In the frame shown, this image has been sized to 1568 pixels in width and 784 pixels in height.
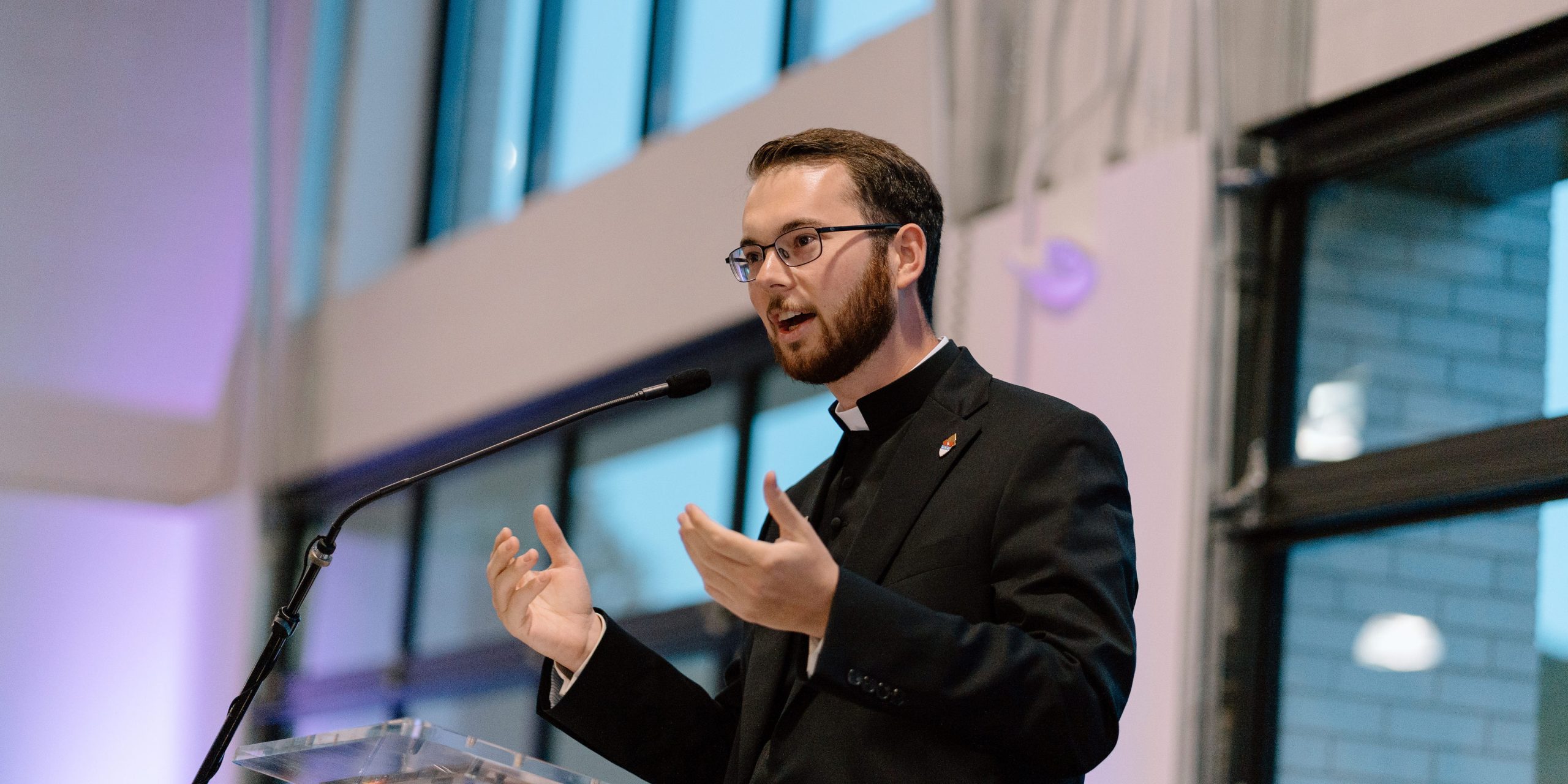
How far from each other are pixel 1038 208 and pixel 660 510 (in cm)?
215

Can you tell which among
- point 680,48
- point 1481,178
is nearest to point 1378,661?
point 1481,178

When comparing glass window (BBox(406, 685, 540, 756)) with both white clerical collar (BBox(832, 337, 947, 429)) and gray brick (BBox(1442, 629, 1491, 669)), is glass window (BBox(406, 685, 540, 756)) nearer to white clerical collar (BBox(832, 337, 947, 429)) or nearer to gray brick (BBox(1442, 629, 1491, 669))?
gray brick (BBox(1442, 629, 1491, 669))

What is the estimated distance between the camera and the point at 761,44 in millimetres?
5488

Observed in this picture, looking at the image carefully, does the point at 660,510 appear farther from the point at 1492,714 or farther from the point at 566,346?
the point at 1492,714

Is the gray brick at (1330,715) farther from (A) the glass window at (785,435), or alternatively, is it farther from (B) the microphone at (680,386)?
(B) the microphone at (680,386)

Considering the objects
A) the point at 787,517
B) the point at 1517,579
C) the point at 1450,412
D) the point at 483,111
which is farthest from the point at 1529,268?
the point at 483,111

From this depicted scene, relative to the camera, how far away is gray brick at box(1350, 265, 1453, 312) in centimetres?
320

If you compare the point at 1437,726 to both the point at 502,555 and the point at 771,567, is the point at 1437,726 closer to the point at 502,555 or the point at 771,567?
the point at 502,555

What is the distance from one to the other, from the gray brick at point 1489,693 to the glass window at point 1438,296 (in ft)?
1.52

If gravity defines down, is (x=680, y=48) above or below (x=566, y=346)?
above

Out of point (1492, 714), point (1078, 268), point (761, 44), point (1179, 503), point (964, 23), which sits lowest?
point (1492, 714)

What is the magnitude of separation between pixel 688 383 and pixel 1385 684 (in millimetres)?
1864

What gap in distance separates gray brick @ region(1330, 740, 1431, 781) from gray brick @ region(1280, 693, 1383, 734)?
3 cm

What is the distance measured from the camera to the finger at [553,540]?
6.02 ft
